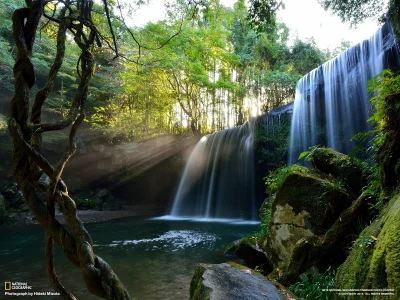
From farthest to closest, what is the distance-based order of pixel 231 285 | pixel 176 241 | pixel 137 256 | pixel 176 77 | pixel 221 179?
pixel 176 77, pixel 221 179, pixel 176 241, pixel 137 256, pixel 231 285

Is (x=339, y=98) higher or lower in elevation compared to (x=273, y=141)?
higher

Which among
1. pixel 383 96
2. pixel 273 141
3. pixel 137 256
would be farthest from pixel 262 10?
pixel 273 141

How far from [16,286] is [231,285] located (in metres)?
4.58

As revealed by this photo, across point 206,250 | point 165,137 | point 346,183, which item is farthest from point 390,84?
point 165,137

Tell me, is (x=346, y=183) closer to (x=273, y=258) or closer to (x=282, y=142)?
(x=273, y=258)

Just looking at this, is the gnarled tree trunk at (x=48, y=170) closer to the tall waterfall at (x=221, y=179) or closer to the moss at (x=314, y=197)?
the moss at (x=314, y=197)

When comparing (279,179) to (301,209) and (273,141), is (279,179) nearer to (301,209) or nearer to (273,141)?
(301,209)

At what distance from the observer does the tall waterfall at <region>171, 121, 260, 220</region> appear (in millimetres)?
15832

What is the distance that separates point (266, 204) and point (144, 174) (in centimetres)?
1423

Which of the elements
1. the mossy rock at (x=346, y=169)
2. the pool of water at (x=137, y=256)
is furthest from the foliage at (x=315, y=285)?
the pool of water at (x=137, y=256)

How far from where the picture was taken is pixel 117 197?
20.2 metres

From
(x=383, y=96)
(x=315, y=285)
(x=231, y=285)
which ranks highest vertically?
(x=383, y=96)

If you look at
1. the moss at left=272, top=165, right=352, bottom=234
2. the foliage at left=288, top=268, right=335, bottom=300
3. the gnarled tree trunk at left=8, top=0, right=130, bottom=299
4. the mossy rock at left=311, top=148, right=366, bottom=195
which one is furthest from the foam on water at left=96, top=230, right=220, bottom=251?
the gnarled tree trunk at left=8, top=0, right=130, bottom=299

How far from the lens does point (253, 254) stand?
559 centimetres
